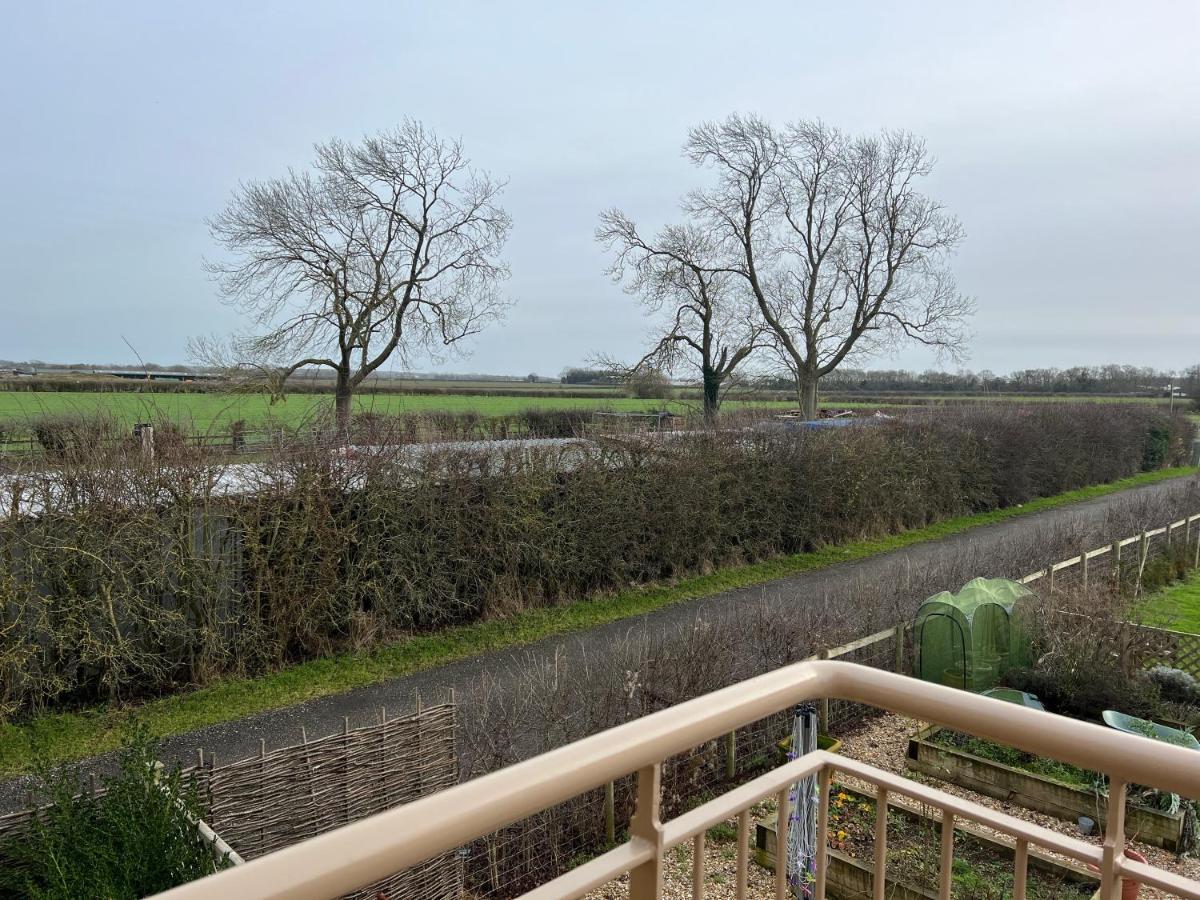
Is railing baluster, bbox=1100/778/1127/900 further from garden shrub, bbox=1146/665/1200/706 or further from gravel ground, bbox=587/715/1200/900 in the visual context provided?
garden shrub, bbox=1146/665/1200/706

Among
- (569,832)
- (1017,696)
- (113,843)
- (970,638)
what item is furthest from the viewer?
(970,638)

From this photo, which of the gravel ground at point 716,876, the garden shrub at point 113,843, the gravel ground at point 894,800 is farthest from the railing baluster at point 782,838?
the gravel ground at point 716,876

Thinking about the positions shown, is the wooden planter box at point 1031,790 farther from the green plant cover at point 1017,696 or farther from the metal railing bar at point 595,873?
the metal railing bar at point 595,873

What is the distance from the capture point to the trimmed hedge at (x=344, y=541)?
26.3 feet

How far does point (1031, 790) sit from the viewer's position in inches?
245

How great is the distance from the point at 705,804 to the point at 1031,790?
602 cm

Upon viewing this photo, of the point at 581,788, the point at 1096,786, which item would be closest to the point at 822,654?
the point at 1096,786

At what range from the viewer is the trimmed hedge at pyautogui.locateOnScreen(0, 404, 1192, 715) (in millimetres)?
8008

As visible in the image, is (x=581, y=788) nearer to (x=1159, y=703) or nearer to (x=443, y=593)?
(x=1159, y=703)

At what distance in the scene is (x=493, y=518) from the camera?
1127 centimetres

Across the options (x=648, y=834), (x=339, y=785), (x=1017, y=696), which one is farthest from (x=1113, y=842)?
(x=1017, y=696)

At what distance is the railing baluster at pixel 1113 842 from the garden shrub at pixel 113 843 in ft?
10.5

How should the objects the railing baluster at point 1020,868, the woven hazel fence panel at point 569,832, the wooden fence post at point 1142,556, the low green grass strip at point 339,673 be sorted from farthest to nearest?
the wooden fence post at point 1142,556, the low green grass strip at point 339,673, the woven hazel fence panel at point 569,832, the railing baluster at point 1020,868

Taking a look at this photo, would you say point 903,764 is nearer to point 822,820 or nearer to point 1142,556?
point 822,820
